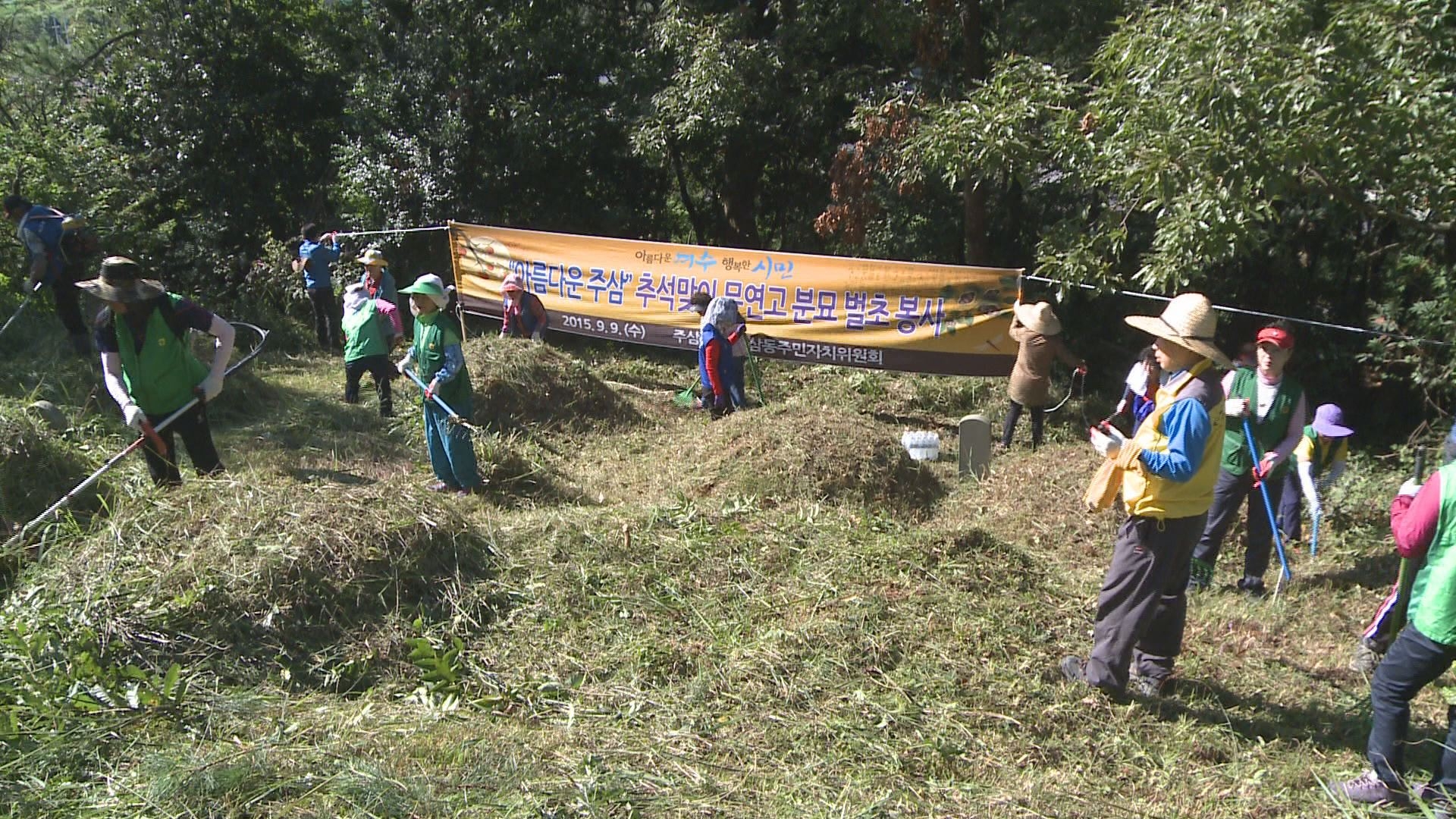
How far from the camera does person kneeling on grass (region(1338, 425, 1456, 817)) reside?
3.35 metres

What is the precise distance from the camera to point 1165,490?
3.86 m

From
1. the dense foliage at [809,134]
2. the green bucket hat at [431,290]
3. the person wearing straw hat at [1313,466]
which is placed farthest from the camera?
the green bucket hat at [431,290]

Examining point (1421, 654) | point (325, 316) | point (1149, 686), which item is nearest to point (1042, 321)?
point (1149, 686)

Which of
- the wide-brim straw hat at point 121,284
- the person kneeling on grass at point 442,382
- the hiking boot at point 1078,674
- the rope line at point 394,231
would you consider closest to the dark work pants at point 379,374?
the person kneeling on grass at point 442,382

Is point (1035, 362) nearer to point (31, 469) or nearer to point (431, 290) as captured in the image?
point (431, 290)

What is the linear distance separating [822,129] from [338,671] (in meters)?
9.35

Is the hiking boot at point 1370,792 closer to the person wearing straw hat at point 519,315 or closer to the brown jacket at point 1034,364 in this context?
the brown jacket at point 1034,364

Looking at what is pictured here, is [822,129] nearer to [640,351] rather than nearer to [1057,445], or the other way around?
[640,351]

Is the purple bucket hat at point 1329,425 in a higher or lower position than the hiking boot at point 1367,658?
higher

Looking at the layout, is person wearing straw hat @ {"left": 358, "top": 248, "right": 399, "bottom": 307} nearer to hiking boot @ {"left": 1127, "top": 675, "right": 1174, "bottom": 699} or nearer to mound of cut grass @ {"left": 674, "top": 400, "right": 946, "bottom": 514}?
mound of cut grass @ {"left": 674, "top": 400, "right": 946, "bottom": 514}

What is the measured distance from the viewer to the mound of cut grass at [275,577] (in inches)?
164

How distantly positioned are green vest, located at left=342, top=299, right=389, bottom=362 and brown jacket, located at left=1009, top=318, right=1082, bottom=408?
17.6 ft

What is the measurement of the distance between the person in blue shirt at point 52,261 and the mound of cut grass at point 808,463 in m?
5.58

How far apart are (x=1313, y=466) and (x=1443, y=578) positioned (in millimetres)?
3051
